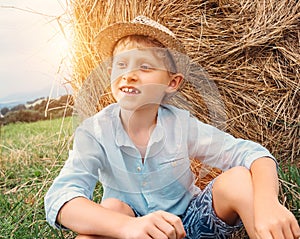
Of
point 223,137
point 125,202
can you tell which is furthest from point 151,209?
point 223,137

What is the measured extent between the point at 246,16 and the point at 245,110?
32cm

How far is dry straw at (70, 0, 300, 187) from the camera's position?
73.2 inches

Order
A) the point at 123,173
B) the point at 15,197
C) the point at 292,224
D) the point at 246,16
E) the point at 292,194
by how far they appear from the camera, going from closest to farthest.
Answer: the point at 292,224
the point at 123,173
the point at 292,194
the point at 246,16
the point at 15,197

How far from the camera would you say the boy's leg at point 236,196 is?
131cm

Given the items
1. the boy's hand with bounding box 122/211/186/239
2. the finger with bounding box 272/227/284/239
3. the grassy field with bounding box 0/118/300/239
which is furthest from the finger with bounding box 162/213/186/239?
the grassy field with bounding box 0/118/300/239

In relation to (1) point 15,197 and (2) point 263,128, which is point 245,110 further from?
(1) point 15,197

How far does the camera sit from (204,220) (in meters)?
1.48

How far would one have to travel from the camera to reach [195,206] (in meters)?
1.52

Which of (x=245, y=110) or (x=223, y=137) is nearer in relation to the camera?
(x=223, y=137)

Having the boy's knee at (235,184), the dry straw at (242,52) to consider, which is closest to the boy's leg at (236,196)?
the boy's knee at (235,184)

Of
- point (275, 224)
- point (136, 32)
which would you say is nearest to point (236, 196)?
point (275, 224)

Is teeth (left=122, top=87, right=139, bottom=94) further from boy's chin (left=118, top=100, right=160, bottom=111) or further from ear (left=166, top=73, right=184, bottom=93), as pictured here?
ear (left=166, top=73, right=184, bottom=93)

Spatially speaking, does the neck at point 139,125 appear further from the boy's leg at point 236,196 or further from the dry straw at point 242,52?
the dry straw at point 242,52

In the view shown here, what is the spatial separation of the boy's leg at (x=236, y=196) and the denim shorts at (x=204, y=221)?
0.04 m
